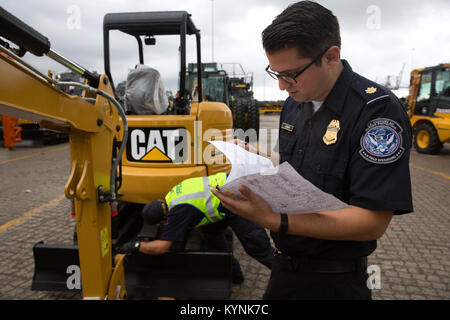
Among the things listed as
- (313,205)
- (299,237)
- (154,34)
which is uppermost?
(154,34)

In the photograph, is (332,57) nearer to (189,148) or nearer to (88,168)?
(88,168)

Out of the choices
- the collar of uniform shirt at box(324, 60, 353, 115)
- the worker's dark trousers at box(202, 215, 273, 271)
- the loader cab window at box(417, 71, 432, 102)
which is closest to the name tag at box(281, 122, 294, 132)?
the collar of uniform shirt at box(324, 60, 353, 115)

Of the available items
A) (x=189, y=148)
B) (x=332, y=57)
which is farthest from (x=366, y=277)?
(x=189, y=148)

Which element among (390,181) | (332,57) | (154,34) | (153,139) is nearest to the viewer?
(390,181)

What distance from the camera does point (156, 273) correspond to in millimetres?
2650

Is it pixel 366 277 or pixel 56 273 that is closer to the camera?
pixel 366 277

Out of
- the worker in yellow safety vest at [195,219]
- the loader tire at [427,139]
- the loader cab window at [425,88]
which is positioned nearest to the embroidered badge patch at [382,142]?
the worker in yellow safety vest at [195,219]

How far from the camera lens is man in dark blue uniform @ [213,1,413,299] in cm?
95

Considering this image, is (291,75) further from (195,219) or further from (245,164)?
(195,219)

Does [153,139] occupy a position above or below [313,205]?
above

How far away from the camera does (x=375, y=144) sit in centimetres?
95

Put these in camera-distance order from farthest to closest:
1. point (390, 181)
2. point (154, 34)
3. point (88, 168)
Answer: point (154, 34)
point (88, 168)
point (390, 181)

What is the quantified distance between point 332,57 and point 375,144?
37 cm

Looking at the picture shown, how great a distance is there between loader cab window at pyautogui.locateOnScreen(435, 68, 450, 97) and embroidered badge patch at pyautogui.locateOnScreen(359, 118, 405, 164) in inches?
417
